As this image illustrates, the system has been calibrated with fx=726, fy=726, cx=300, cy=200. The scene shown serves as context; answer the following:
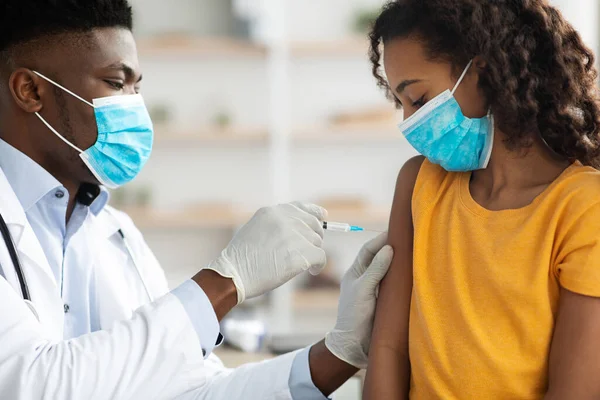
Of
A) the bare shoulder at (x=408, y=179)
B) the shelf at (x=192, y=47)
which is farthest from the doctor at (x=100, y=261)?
the shelf at (x=192, y=47)

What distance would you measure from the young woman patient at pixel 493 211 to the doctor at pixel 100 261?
17 cm

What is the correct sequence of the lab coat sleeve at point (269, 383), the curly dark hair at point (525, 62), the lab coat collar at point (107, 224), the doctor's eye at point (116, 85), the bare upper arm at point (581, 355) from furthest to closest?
the lab coat collar at point (107, 224) < the doctor's eye at point (116, 85) < the lab coat sleeve at point (269, 383) < the curly dark hair at point (525, 62) < the bare upper arm at point (581, 355)

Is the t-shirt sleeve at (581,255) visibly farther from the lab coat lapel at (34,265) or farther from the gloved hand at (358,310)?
the lab coat lapel at (34,265)

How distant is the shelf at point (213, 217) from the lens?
448 centimetres

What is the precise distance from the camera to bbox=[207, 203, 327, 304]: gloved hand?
1536mm

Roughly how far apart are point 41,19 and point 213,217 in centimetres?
290

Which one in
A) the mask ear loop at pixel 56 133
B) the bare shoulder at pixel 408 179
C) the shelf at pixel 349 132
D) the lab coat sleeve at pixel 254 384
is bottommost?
the shelf at pixel 349 132

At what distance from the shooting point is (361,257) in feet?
5.32

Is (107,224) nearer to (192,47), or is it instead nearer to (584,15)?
(192,47)

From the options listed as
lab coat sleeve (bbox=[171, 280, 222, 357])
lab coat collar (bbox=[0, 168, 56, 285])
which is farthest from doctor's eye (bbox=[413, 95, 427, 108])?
lab coat collar (bbox=[0, 168, 56, 285])

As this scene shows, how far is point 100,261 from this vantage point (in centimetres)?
183

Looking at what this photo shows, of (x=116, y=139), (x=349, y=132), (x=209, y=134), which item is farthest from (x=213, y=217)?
(x=116, y=139)

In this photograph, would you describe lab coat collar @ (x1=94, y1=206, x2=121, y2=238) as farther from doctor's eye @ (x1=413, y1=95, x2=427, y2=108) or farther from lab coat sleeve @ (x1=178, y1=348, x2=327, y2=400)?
doctor's eye @ (x1=413, y1=95, x2=427, y2=108)

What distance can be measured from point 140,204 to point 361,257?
324 cm
